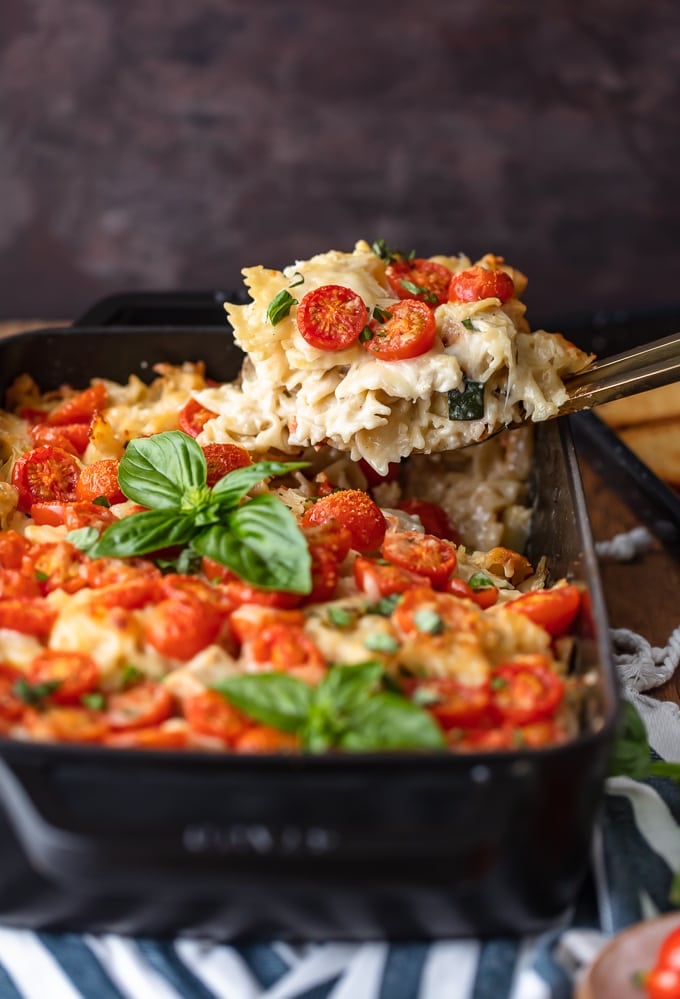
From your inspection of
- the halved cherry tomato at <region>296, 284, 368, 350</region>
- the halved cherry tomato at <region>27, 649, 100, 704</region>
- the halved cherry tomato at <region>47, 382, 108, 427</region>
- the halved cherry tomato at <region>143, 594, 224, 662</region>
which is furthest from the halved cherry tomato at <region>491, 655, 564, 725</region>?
the halved cherry tomato at <region>47, 382, 108, 427</region>

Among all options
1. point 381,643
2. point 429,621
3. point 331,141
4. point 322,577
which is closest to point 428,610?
point 429,621

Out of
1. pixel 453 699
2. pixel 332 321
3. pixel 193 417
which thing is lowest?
pixel 453 699

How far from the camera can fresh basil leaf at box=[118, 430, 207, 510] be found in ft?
9.38

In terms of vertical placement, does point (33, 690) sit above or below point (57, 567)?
below

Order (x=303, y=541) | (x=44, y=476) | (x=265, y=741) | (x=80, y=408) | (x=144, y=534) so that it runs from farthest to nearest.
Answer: (x=80, y=408), (x=44, y=476), (x=144, y=534), (x=303, y=541), (x=265, y=741)

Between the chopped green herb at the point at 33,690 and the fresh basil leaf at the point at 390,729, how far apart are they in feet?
1.96

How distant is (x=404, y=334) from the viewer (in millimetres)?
3193

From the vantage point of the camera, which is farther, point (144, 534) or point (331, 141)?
point (331, 141)

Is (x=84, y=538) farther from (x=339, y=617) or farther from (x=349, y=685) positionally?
(x=349, y=685)

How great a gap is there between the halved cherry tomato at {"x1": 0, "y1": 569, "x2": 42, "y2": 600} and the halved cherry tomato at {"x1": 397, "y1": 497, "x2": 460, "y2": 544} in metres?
1.33

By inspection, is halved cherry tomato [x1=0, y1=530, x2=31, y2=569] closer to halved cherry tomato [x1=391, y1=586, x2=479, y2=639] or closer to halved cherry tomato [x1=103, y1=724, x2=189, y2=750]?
halved cherry tomato [x1=103, y1=724, x2=189, y2=750]

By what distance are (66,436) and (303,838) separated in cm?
196

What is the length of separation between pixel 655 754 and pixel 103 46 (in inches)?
227

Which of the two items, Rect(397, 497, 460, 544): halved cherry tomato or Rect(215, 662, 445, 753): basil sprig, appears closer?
Rect(215, 662, 445, 753): basil sprig
